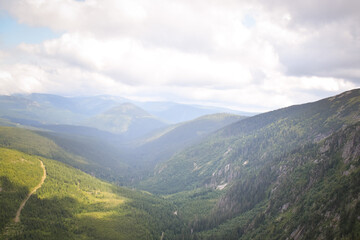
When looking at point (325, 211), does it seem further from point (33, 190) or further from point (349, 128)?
point (33, 190)

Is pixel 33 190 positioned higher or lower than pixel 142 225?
higher

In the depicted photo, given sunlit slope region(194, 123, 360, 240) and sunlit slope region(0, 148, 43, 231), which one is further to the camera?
sunlit slope region(0, 148, 43, 231)

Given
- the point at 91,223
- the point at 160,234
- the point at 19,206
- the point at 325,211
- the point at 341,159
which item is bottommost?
the point at 160,234

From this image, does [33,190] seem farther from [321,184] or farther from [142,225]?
[321,184]

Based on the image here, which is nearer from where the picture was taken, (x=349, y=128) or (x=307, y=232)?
(x=307, y=232)

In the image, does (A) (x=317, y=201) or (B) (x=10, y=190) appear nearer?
(A) (x=317, y=201)

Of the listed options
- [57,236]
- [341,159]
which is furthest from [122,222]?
[341,159]

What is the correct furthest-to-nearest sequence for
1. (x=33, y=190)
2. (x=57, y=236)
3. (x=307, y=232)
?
1. (x=33, y=190)
2. (x=57, y=236)
3. (x=307, y=232)

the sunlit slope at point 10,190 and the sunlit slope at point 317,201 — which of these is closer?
the sunlit slope at point 317,201

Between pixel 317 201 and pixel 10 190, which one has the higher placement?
pixel 317 201

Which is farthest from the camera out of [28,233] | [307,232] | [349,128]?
[349,128]
